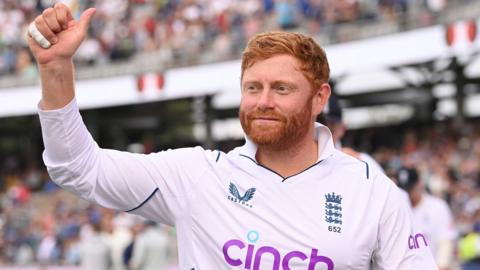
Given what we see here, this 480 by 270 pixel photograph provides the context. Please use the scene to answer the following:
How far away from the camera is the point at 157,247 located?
1252cm

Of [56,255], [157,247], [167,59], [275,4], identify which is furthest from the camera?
[167,59]

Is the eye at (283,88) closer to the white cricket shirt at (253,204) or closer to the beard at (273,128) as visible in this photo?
the beard at (273,128)

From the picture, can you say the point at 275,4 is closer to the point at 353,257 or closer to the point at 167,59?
the point at 167,59

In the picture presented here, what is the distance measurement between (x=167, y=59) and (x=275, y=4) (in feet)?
9.04

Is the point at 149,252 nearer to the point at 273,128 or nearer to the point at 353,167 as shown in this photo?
the point at 353,167

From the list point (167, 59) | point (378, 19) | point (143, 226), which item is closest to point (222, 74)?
point (167, 59)

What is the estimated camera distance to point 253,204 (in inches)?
123

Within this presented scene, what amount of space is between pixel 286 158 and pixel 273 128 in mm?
174

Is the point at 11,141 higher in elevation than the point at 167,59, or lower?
lower

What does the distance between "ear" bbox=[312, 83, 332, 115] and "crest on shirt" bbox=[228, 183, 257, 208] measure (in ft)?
1.05

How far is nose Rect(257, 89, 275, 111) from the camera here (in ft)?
9.93

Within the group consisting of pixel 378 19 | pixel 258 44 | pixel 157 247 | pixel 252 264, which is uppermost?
pixel 258 44

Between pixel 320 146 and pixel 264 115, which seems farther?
pixel 320 146

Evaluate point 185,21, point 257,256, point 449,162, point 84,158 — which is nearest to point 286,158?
point 257,256
